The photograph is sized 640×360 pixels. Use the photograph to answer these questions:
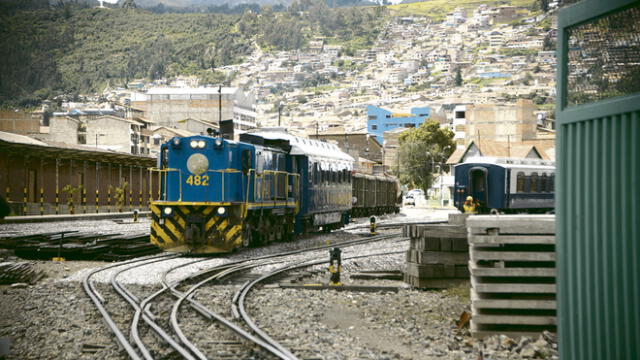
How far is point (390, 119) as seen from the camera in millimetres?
181250

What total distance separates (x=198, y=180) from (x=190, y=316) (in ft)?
31.2

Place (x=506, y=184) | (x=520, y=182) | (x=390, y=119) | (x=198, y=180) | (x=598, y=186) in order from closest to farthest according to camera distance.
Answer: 1. (x=598, y=186)
2. (x=198, y=180)
3. (x=506, y=184)
4. (x=520, y=182)
5. (x=390, y=119)

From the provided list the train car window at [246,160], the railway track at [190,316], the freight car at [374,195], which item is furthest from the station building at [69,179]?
the railway track at [190,316]

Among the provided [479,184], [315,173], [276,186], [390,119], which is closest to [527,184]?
[479,184]

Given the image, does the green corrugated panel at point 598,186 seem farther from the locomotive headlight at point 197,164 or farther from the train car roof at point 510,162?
the train car roof at point 510,162

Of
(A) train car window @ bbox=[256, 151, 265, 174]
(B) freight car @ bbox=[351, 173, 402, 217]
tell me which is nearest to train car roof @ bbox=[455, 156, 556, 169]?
(B) freight car @ bbox=[351, 173, 402, 217]

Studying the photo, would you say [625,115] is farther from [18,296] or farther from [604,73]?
[18,296]

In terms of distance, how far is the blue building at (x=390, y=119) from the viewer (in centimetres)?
17912

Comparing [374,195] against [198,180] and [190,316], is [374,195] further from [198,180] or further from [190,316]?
[190,316]

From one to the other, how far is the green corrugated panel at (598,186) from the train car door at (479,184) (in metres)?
28.7

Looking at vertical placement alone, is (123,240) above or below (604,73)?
below

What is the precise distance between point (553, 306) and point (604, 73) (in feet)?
14.3

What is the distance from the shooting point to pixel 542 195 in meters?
35.4

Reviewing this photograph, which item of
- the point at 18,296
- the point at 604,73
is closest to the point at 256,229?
the point at 18,296
